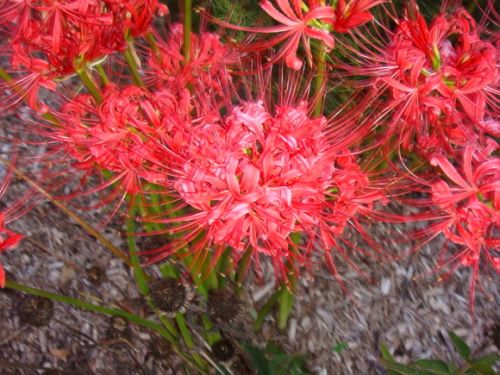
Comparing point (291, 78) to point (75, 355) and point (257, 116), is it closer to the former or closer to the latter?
point (257, 116)

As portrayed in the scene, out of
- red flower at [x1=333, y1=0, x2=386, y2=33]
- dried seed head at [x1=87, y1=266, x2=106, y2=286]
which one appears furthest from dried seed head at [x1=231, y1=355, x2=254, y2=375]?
red flower at [x1=333, y1=0, x2=386, y2=33]

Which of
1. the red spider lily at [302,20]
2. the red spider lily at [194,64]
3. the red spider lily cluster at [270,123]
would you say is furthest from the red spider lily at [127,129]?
the red spider lily at [302,20]

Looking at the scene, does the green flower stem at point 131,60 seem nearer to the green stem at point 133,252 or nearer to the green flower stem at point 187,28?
the green flower stem at point 187,28

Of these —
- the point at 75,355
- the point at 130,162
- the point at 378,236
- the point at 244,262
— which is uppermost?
the point at 130,162

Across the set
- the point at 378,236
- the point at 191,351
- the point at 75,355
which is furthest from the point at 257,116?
the point at 378,236

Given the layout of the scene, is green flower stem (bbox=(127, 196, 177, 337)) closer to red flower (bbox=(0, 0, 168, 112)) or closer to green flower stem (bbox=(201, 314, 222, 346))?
green flower stem (bbox=(201, 314, 222, 346))

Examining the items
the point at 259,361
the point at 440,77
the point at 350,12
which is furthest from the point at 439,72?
the point at 259,361
